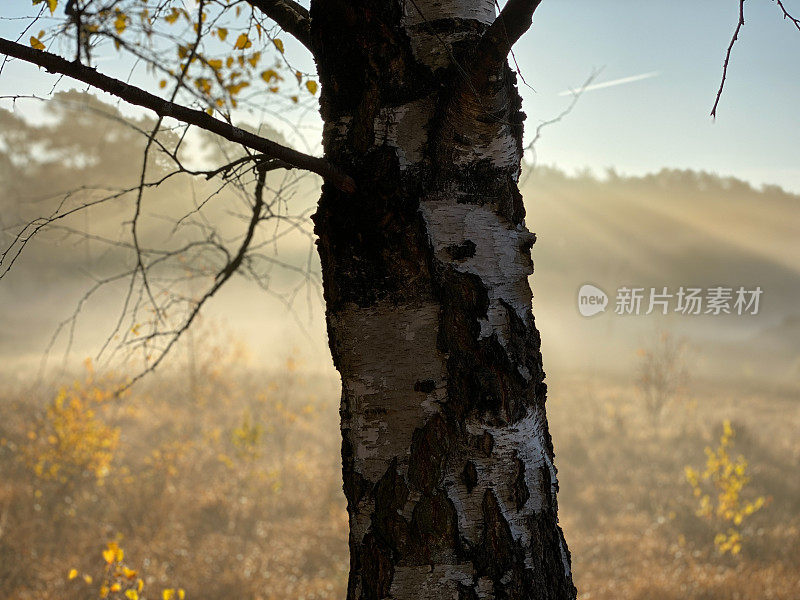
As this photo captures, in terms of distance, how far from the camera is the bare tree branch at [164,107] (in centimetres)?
96

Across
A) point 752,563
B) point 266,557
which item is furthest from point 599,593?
point 266,557

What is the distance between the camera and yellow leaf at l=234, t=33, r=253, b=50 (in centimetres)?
219

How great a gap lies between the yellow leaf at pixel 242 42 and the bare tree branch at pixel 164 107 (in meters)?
1.33

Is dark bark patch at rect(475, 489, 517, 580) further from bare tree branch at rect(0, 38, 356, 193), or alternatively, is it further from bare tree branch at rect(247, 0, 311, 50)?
bare tree branch at rect(247, 0, 311, 50)

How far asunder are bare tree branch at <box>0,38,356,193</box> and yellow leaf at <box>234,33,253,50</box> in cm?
133

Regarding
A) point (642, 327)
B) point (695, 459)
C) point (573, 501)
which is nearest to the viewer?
point (573, 501)

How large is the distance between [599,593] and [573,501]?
2.76 m

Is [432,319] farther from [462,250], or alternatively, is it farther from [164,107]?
[164,107]

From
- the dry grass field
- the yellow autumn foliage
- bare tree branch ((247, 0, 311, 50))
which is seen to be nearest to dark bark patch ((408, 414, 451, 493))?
bare tree branch ((247, 0, 311, 50))

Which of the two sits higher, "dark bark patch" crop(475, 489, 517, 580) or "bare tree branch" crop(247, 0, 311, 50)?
"bare tree branch" crop(247, 0, 311, 50)

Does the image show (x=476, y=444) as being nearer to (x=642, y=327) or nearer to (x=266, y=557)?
(x=266, y=557)

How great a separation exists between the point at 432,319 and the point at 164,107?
1.91 feet

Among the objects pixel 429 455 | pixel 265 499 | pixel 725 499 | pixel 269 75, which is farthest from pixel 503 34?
pixel 265 499

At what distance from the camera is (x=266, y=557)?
6.37 metres
